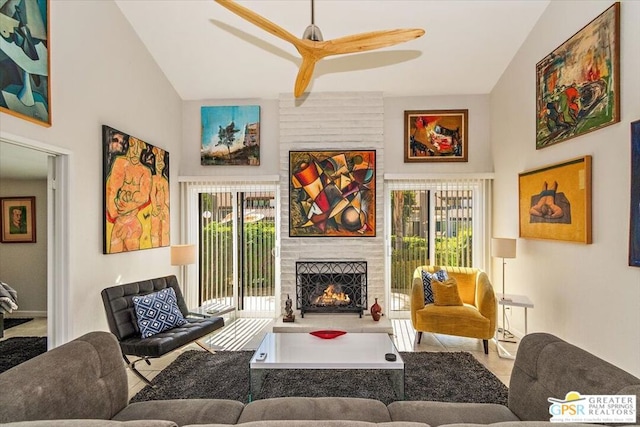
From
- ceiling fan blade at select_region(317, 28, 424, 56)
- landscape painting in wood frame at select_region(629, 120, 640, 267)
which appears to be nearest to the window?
landscape painting in wood frame at select_region(629, 120, 640, 267)

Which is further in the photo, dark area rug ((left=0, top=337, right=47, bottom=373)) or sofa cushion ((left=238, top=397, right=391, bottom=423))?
dark area rug ((left=0, top=337, right=47, bottom=373))

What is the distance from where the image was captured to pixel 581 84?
3.25 meters

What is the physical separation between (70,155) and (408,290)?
4609 millimetres

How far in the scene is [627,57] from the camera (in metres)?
2.72

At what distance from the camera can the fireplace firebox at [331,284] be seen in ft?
16.4

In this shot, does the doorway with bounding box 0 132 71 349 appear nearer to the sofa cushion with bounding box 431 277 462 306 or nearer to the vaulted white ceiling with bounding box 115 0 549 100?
the vaulted white ceiling with bounding box 115 0 549 100

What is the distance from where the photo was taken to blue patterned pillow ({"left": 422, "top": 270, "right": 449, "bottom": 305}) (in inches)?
170

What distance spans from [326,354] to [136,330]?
75.9 inches

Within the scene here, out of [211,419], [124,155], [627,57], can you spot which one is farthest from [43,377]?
[627,57]

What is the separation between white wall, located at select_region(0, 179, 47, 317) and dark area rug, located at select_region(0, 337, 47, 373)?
36 centimetres

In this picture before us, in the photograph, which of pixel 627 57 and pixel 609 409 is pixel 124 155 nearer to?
pixel 609 409

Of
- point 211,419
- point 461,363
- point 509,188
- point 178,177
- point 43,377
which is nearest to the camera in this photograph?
point 43,377

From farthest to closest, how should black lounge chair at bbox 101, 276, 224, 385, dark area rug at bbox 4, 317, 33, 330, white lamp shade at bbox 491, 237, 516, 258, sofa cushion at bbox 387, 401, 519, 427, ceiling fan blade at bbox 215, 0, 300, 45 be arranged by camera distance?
1. dark area rug at bbox 4, 317, 33, 330
2. white lamp shade at bbox 491, 237, 516, 258
3. black lounge chair at bbox 101, 276, 224, 385
4. ceiling fan blade at bbox 215, 0, 300, 45
5. sofa cushion at bbox 387, 401, 519, 427

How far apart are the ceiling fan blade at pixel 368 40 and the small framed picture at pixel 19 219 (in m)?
3.81
